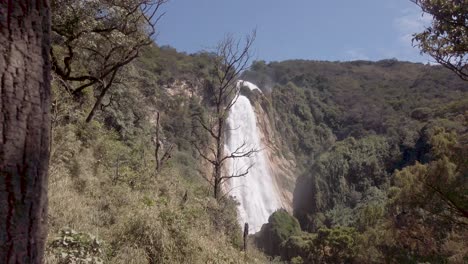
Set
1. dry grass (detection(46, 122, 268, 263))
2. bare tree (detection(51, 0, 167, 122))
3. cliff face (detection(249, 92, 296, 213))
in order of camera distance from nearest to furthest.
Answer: dry grass (detection(46, 122, 268, 263))
bare tree (detection(51, 0, 167, 122))
cliff face (detection(249, 92, 296, 213))

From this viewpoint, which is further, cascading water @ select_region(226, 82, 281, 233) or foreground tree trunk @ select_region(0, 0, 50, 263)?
cascading water @ select_region(226, 82, 281, 233)

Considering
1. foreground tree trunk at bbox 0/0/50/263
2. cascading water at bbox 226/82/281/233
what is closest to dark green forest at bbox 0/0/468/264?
foreground tree trunk at bbox 0/0/50/263

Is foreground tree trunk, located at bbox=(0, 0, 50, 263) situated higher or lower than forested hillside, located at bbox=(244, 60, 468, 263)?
lower

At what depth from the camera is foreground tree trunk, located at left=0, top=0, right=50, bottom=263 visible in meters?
1.46

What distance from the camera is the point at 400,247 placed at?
19.1 m

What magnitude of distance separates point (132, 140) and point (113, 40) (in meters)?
7.60

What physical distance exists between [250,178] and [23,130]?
4044cm

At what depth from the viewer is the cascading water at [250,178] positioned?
3828cm

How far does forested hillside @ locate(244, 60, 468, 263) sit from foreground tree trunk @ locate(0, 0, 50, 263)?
31.6ft

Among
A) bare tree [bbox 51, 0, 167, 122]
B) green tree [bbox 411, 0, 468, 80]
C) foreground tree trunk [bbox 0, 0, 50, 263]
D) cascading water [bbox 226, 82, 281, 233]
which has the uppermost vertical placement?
cascading water [bbox 226, 82, 281, 233]

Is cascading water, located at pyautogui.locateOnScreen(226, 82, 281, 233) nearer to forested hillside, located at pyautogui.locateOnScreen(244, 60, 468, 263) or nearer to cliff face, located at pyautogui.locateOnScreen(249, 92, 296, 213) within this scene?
cliff face, located at pyautogui.locateOnScreen(249, 92, 296, 213)

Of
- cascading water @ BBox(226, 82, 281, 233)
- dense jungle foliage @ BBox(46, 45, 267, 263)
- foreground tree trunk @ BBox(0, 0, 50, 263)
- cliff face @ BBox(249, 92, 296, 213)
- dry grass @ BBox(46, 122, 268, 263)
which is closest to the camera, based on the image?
foreground tree trunk @ BBox(0, 0, 50, 263)

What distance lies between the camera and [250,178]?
41.6 meters

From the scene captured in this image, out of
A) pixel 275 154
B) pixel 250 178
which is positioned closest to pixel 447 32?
pixel 250 178
